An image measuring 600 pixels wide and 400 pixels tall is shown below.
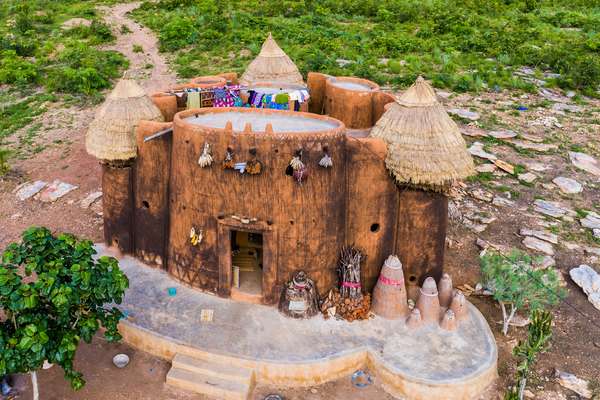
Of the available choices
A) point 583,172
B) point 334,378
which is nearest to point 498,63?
point 583,172

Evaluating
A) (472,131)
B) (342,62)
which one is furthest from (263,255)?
(342,62)

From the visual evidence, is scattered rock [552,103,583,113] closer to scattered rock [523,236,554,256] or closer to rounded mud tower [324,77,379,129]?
scattered rock [523,236,554,256]

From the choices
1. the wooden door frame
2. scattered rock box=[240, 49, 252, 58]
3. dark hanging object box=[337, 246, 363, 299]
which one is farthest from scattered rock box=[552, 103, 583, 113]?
the wooden door frame

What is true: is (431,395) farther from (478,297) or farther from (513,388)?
(478,297)

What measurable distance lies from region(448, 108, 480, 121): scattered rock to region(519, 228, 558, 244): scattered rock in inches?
286

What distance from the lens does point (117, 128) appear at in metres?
10.8

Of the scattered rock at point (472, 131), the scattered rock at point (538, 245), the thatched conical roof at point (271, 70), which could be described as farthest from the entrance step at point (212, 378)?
the scattered rock at point (472, 131)

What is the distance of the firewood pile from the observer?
32.5ft

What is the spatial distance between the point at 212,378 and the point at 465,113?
51.7 feet

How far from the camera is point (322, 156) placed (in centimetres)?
931

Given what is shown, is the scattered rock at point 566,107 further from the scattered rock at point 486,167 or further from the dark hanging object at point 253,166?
the dark hanging object at point 253,166

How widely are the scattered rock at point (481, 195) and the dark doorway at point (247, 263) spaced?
7.33 m

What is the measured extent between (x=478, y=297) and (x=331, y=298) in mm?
3857

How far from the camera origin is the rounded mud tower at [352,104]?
13.0 m
